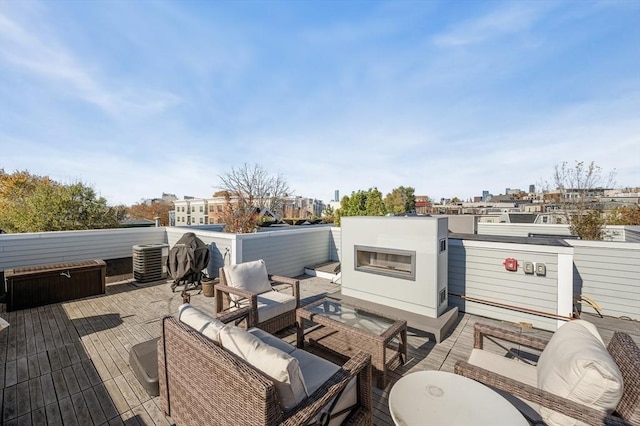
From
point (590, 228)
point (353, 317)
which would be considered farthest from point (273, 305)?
point (590, 228)

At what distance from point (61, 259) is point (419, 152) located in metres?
12.6

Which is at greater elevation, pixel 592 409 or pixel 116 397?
pixel 592 409

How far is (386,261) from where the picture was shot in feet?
14.1

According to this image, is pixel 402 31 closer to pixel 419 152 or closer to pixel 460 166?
pixel 419 152

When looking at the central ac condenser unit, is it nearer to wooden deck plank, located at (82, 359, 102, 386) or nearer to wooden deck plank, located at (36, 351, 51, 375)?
wooden deck plank, located at (36, 351, 51, 375)

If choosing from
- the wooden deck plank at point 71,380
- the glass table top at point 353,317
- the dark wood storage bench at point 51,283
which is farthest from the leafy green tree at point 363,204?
the wooden deck plank at point 71,380

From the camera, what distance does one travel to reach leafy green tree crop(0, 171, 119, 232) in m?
7.04

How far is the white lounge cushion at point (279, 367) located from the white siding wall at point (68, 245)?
651 centimetres

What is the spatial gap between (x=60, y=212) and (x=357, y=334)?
925cm

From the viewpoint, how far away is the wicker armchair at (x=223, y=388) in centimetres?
121

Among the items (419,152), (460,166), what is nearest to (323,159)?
(419,152)

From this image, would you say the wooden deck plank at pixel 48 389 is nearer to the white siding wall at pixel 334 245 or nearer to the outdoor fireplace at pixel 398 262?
the outdoor fireplace at pixel 398 262

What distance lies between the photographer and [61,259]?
5.59 m

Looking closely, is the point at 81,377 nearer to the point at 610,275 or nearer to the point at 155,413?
the point at 155,413
